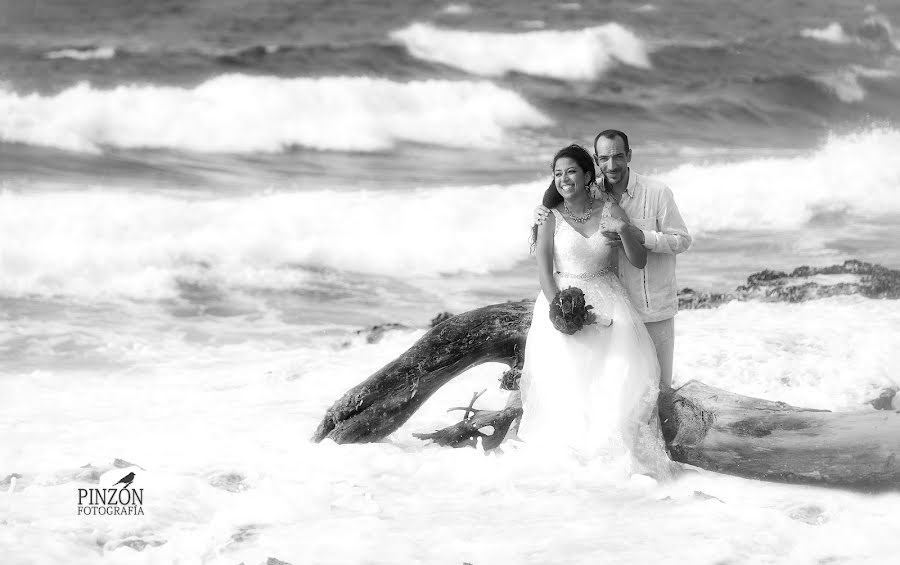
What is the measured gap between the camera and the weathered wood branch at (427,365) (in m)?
6.51

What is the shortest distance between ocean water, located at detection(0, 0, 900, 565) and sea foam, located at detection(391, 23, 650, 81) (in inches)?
2.0

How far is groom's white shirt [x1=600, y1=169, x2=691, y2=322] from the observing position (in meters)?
5.71

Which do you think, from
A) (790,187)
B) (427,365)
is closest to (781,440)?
(427,365)

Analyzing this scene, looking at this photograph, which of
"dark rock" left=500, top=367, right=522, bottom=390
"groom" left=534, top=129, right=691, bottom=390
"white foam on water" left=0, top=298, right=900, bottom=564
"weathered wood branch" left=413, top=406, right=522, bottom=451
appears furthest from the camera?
"dark rock" left=500, top=367, right=522, bottom=390

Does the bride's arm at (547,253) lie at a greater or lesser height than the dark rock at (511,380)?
greater

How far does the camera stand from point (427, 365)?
6.53 meters

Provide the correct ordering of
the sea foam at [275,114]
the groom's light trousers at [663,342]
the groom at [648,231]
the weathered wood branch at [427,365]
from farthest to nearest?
1. the sea foam at [275,114]
2. the weathered wood branch at [427,365]
3. the groom's light trousers at [663,342]
4. the groom at [648,231]

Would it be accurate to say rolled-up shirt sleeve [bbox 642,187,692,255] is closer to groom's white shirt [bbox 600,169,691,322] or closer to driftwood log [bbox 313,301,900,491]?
→ groom's white shirt [bbox 600,169,691,322]

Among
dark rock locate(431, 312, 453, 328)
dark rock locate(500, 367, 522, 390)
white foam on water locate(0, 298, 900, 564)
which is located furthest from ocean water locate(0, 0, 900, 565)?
dark rock locate(500, 367, 522, 390)

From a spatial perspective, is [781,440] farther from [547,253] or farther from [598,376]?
[547,253]

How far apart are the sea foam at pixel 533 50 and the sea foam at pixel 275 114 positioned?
16.2 inches

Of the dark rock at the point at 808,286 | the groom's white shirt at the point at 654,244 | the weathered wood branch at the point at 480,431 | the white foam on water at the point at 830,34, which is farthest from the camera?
the white foam on water at the point at 830,34

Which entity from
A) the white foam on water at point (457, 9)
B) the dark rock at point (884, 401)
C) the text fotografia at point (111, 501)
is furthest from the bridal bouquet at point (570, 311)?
the white foam on water at point (457, 9)

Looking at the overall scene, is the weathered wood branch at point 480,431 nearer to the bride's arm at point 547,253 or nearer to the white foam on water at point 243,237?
the bride's arm at point 547,253
